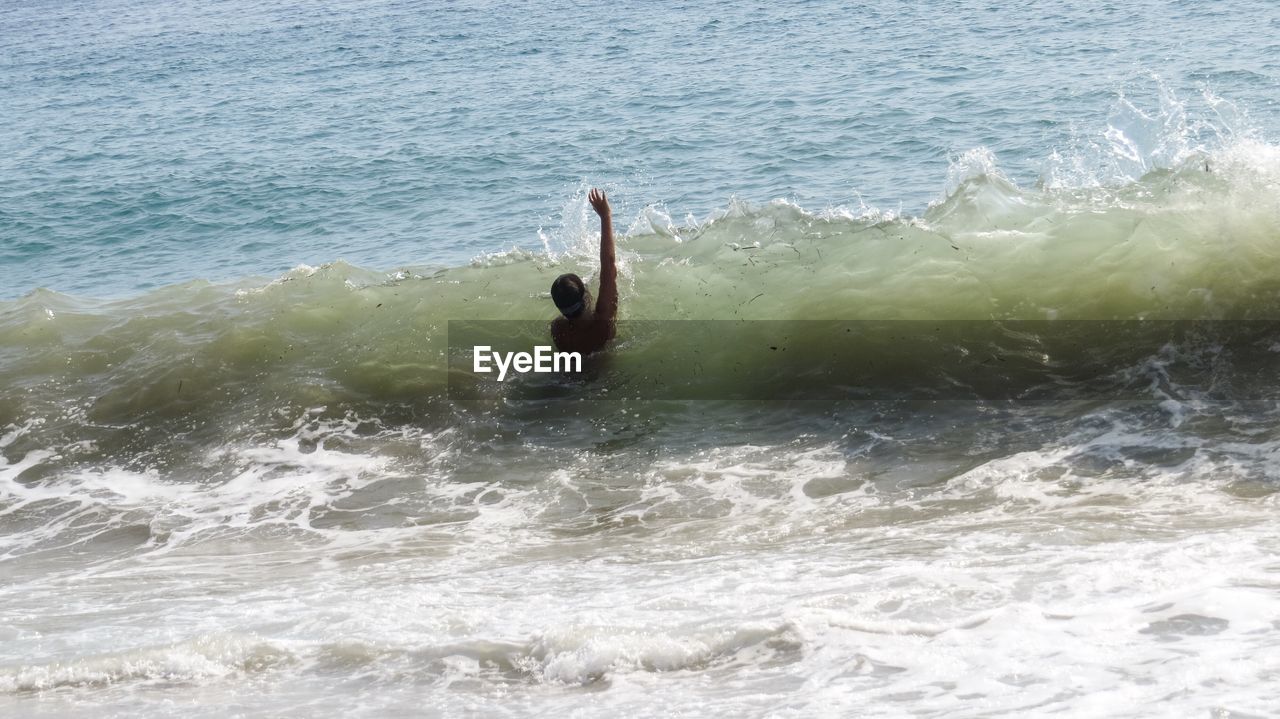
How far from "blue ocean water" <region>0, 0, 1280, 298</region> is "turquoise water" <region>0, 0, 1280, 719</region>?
122 millimetres

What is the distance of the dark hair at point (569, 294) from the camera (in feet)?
26.3

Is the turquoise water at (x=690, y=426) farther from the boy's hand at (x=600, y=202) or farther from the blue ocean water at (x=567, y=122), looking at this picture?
the boy's hand at (x=600, y=202)

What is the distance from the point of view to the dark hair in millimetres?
8008

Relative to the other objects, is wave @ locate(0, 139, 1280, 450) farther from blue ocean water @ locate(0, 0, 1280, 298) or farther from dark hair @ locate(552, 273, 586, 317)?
blue ocean water @ locate(0, 0, 1280, 298)

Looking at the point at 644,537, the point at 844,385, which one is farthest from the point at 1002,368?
the point at 644,537

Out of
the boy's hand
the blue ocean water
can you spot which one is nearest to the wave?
the blue ocean water

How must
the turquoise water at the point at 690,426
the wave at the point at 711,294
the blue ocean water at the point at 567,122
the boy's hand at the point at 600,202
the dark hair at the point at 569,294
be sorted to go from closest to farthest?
the turquoise water at the point at 690,426 → the boy's hand at the point at 600,202 → the dark hair at the point at 569,294 → the wave at the point at 711,294 → the blue ocean water at the point at 567,122

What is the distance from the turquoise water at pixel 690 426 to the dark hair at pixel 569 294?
0.76m

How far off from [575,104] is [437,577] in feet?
46.8

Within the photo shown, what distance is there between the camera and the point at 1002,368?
8094mm
